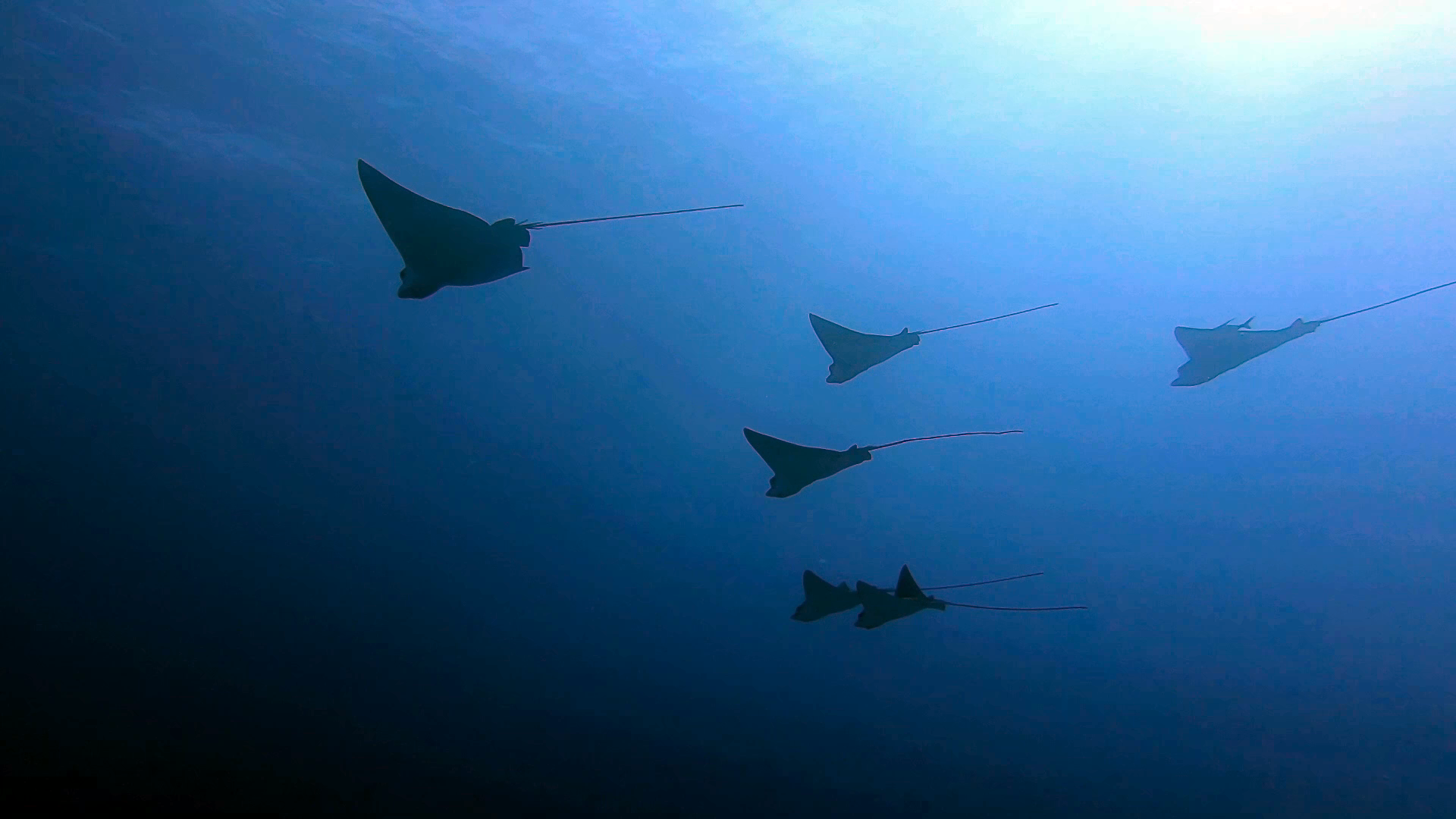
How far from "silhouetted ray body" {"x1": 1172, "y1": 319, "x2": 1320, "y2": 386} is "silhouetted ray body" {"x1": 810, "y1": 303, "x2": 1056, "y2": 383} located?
6.76 ft

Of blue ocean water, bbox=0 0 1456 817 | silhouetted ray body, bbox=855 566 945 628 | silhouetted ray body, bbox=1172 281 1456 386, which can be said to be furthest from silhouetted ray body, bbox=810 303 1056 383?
blue ocean water, bbox=0 0 1456 817

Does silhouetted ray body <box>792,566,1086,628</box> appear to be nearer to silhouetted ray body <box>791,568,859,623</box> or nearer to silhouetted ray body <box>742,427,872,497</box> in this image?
silhouetted ray body <box>791,568,859,623</box>

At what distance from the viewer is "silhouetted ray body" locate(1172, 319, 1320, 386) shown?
582 cm

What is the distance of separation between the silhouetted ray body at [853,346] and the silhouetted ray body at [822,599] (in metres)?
1.87

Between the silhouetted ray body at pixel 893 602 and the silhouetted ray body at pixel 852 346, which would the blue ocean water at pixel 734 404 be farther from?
the silhouetted ray body at pixel 852 346

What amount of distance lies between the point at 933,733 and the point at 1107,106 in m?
14.0

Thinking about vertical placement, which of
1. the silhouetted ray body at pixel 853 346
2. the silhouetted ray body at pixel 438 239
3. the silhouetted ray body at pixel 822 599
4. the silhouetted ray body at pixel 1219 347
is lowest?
the silhouetted ray body at pixel 822 599

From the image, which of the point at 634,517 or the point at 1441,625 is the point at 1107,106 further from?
the point at 634,517

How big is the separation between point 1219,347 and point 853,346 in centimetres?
361

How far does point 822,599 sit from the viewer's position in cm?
610

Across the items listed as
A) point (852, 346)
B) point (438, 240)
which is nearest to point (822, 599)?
point (852, 346)

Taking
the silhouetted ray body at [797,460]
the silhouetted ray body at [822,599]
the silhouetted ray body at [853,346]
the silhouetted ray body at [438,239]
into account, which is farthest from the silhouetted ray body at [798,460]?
the silhouetted ray body at [438,239]

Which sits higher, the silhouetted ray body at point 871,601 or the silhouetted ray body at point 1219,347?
the silhouetted ray body at point 1219,347

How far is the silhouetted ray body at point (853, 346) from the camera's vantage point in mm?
5578
